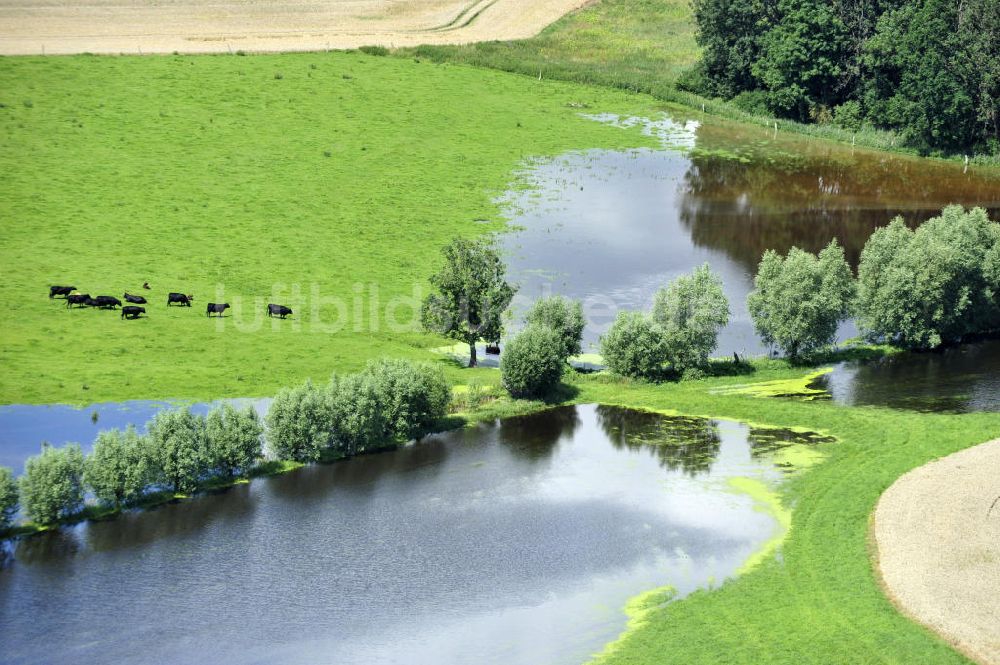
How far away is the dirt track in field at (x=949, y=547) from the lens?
171 ft

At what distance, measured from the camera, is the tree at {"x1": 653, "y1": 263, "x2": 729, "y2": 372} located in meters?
78.5

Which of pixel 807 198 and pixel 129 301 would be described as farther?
pixel 807 198

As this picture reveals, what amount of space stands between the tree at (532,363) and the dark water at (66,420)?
13.9 m

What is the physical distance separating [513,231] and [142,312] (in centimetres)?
3192

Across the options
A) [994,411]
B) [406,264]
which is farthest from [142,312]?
[994,411]

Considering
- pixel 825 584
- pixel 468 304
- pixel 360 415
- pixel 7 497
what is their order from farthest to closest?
pixel 468 304
pixel 360 415
pixel 7 497
pixel 825 584

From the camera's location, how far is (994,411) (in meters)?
73.8

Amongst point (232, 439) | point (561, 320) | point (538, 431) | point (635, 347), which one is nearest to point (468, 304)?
point (561, 320)

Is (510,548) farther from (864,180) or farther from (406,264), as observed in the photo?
(864,180)

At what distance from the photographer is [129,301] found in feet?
275

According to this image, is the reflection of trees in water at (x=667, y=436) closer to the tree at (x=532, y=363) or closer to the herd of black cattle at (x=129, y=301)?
the tree at (x=532, y=363)

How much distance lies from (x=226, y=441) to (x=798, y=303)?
118 ft

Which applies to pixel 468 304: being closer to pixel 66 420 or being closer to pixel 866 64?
pixel 66 420

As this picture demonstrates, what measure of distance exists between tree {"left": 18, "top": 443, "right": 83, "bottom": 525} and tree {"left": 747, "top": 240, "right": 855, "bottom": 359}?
42.2 metres
